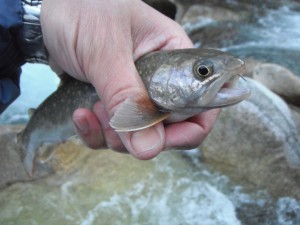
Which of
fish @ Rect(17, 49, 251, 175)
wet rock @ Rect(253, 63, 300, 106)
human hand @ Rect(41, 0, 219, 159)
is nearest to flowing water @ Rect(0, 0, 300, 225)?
wet rock @ Rect(253, 63, 300, 106)

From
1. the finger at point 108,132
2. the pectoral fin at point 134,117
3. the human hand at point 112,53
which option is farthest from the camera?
the finger at point 108,132

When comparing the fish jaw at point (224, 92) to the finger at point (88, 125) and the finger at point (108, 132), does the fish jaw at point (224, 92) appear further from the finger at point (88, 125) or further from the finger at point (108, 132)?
the finger at point (88, 125)

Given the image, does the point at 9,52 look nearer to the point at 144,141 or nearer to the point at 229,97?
the point at 144,141

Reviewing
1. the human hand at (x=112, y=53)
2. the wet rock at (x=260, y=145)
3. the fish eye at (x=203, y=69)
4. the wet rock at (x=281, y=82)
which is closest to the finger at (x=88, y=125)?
the human hand at (x=112, y=53)

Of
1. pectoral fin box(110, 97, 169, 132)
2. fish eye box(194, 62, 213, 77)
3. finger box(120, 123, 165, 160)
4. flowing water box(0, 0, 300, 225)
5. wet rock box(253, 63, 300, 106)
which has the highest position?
fish eye box(194, 62, 213, 77)

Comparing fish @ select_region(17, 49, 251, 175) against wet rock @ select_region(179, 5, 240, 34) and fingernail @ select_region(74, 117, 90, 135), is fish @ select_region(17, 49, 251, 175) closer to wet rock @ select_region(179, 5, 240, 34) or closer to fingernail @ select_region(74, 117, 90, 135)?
fingernail @ select_region(74, 117, 90, 135)

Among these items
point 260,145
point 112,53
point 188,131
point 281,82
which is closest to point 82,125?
point 112,53
